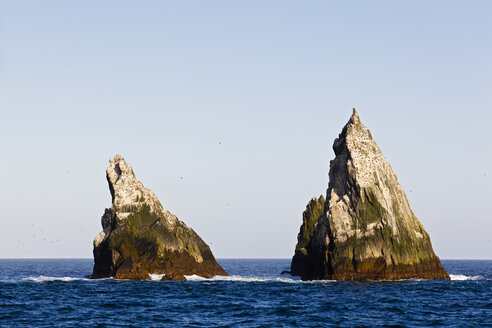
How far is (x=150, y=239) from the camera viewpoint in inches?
3265

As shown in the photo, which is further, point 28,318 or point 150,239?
point 150,239

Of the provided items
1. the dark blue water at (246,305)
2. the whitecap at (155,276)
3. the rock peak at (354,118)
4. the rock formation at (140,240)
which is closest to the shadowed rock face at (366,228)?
the rock peak at (354,118)

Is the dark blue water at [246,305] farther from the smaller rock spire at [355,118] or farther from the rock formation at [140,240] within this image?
the smaller rock spire at [355,118]

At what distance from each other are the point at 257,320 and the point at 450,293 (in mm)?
26984

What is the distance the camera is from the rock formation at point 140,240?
81.8 metres

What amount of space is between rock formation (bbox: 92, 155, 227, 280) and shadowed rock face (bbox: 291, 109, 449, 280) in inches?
626

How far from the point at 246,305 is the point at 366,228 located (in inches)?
1138

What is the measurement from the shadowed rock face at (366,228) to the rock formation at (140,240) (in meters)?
15.9

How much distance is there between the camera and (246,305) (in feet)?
175

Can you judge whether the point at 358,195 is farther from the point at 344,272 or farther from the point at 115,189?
the point at 115,189

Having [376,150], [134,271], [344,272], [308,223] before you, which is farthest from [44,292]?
[308,223]

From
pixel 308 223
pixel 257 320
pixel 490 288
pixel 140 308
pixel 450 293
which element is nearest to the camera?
pixel 257 320

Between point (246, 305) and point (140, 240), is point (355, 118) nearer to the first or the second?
point (140, 240)

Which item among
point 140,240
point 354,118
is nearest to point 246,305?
point 140,240
